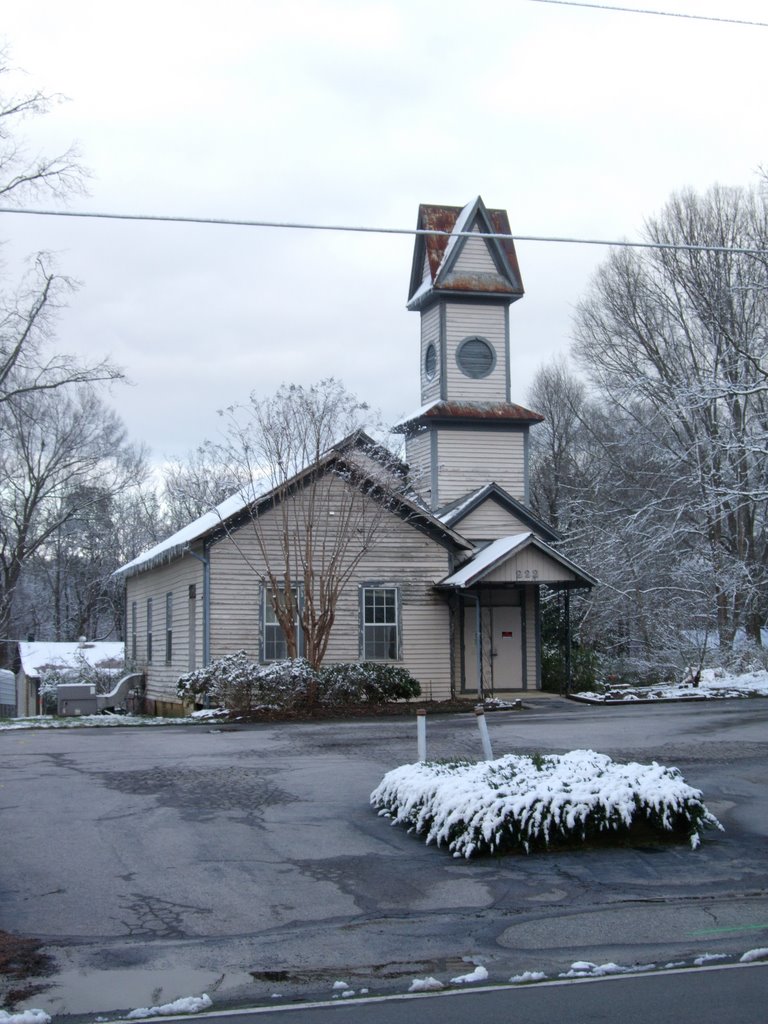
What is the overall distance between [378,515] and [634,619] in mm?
12788

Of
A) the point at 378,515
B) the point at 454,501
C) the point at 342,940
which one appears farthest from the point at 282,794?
the point at 454,501

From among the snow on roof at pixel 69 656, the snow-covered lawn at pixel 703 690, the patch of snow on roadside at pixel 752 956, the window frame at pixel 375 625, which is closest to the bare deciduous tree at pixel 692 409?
the snow-covered lawn at pixel 703 690

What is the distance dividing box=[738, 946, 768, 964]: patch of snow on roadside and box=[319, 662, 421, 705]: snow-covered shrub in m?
16.1

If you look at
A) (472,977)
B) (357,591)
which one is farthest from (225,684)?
(472,977)

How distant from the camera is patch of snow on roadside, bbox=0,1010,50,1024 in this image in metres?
6.20

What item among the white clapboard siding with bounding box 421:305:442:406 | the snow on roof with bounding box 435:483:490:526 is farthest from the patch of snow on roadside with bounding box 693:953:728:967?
the white clapboard siding with bounding box 421:305:442:406

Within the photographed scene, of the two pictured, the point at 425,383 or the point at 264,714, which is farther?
the point at 425,383

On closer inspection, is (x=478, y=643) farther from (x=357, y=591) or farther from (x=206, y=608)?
(x=206, y=608)

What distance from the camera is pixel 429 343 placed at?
1261 inches

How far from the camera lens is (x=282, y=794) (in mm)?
12547

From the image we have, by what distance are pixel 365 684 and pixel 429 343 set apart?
11.7 m

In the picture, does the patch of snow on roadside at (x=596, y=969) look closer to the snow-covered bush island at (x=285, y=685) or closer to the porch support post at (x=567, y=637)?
the snow-covered bush island at (x=285, y=685)

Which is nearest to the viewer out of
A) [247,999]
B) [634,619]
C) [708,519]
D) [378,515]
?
[247,999]

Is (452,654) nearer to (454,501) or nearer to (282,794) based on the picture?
(454,501)
